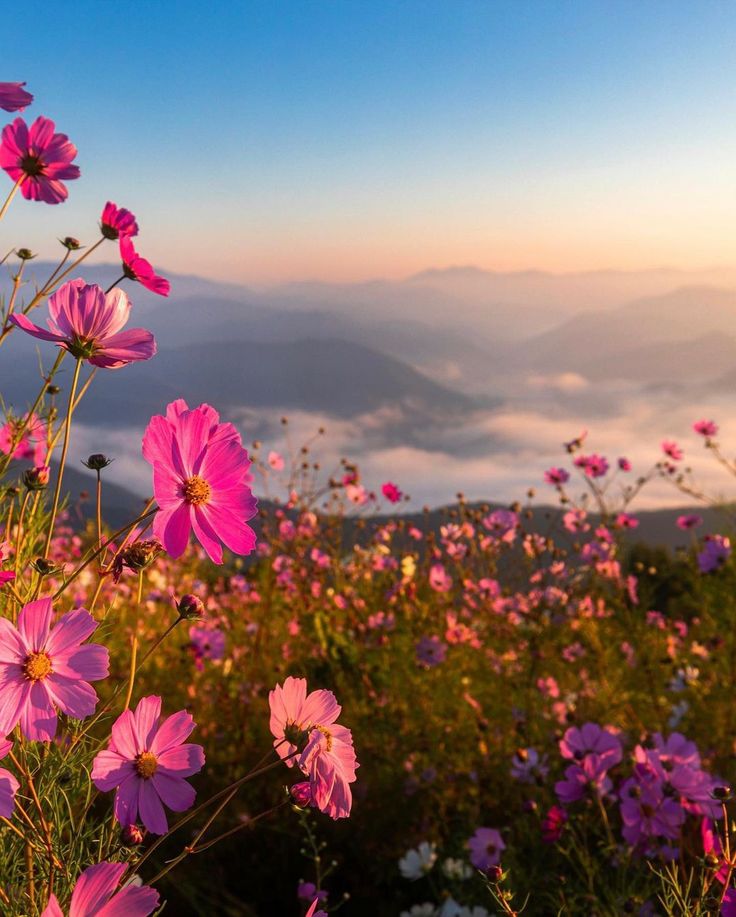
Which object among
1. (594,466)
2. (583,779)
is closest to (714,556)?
(594,466)

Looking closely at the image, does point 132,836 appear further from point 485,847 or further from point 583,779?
point 485,847

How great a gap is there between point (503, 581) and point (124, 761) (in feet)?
8.95

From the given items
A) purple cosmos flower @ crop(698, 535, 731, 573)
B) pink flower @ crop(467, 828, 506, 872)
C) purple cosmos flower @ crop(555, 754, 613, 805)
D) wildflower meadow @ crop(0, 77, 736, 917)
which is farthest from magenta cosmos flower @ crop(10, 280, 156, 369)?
purple cosmos flower @ crop(698, 535, 731, 573)

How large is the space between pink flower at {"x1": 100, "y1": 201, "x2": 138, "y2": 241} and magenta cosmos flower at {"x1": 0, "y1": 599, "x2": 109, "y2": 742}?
668 millimetres

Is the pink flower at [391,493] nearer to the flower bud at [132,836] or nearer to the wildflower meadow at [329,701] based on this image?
the wildflower meadow at [329,701]

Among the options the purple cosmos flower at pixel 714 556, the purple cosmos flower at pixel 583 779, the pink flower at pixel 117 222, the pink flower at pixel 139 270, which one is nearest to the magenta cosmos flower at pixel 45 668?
the pink flower at pixel 139 270

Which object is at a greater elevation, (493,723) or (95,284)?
(95,284)

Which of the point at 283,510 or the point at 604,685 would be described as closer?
the point at 604,685

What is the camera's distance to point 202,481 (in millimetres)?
783

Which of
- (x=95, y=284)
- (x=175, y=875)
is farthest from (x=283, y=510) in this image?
(x=95, y=284)

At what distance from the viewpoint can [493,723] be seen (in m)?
2.70

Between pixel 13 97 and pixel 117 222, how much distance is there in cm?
21

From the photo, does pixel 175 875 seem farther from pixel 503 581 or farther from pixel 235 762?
pixel 503 581

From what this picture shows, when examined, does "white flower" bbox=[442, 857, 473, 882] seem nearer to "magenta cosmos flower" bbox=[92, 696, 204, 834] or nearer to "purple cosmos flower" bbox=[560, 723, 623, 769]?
"purple cosmos flower" bbox=[560, 723, 623, 769]
